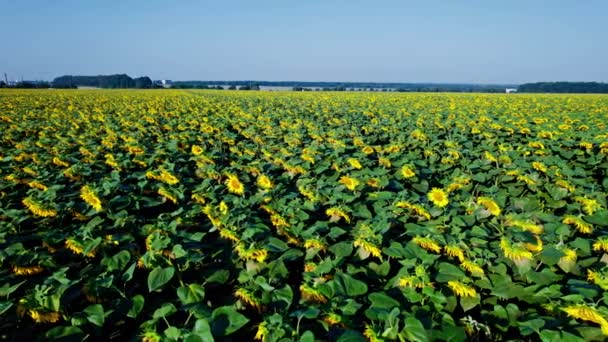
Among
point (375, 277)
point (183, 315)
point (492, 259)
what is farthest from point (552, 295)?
point (183, 315)

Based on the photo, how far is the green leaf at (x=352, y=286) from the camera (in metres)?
1.96

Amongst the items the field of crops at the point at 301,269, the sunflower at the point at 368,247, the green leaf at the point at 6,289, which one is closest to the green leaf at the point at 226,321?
the field of crops at the point at 301,269

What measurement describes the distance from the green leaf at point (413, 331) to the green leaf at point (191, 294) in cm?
103

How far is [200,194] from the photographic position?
11.8 ft

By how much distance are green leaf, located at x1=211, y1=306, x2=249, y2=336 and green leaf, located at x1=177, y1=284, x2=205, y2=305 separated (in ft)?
0.79

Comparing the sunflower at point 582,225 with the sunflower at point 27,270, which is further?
the sunflower at point 582,225

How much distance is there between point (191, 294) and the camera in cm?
199

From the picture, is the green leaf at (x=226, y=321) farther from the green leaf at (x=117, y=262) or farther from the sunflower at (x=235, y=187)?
the sunflower at (x=235, y=187)

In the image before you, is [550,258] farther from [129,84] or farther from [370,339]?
[129,84]

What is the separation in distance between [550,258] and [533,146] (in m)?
5.19

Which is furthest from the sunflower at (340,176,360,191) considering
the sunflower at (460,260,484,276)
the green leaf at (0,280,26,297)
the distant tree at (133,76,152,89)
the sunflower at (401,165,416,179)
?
the distant tree at (133,76,152,89)

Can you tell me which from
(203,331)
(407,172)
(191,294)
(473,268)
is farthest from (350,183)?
(203,331)

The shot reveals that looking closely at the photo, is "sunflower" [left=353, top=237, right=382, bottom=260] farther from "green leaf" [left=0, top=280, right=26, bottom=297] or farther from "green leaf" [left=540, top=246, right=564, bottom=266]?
"green leaf" [left=0, top=280, right=26, bottom=297]

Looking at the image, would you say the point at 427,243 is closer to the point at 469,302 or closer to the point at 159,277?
the point at 469,302
